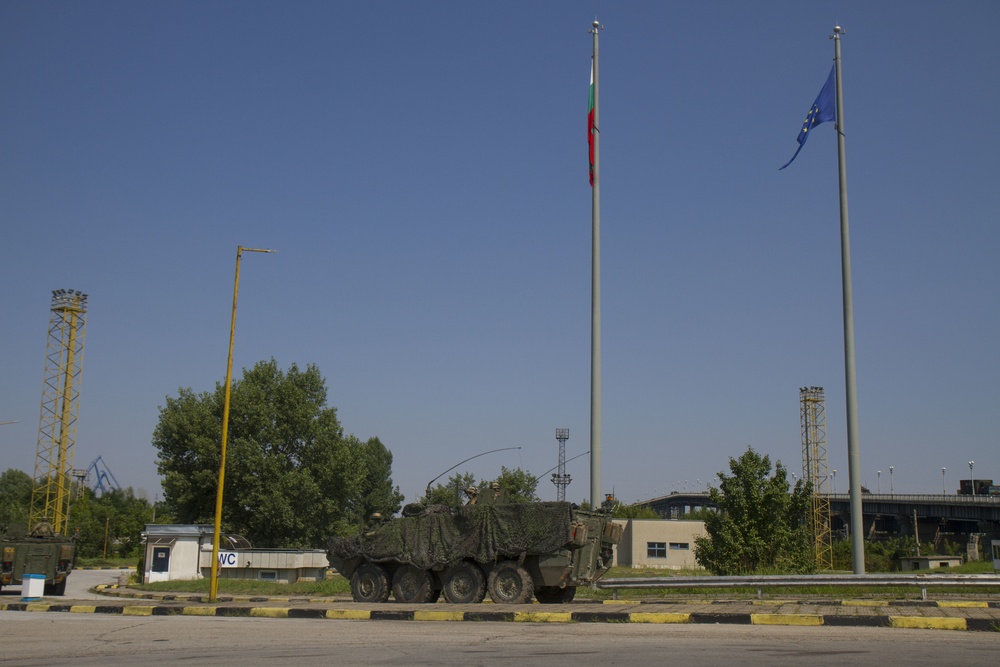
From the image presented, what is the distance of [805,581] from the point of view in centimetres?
1869

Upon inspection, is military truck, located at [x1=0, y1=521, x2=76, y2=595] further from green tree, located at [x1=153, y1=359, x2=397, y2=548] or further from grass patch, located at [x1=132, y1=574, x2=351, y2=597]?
green tree, located at [x1=153, y1=359, x2=397, y2=548]

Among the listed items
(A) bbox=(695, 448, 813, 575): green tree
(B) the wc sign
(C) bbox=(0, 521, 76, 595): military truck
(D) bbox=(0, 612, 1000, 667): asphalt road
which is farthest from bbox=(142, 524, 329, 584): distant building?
(D) bbox=(0, 612, 1000, 667): asphalt road

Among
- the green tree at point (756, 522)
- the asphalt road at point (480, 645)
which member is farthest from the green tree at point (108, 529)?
the asphalt road at point (480, 645)

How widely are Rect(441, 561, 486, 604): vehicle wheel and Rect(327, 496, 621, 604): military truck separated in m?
0.02

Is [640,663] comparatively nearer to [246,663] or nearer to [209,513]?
[246,663]

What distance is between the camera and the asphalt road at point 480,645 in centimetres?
1050

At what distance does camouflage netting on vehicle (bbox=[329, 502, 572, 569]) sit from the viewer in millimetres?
18828

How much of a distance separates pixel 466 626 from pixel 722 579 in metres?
6.56

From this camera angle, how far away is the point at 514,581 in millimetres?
18859

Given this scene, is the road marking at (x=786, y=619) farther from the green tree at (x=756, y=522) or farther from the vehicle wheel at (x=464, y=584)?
the green tree at (x=756, y=522)

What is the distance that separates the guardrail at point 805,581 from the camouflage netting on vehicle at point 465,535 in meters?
2.26

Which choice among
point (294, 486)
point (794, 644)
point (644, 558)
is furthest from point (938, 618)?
point (644, 558)

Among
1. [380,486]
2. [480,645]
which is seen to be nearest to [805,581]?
[480,645]

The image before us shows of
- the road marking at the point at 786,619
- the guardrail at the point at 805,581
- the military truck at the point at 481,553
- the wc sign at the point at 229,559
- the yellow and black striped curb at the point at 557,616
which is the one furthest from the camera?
the wc sign at the point at 229,559
